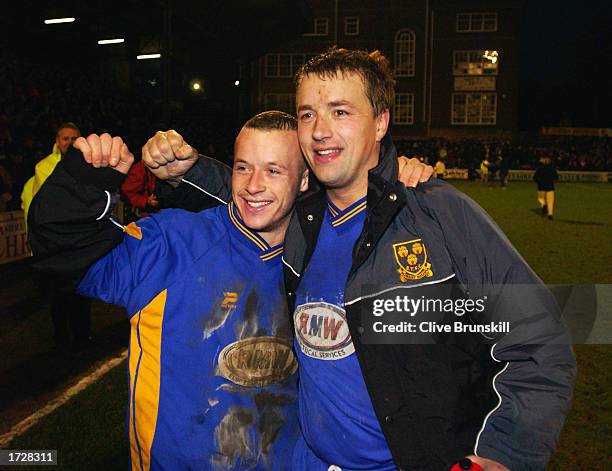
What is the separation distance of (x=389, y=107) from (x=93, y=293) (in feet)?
4.36

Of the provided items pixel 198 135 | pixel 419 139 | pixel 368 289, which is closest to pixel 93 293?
pixel 368 289

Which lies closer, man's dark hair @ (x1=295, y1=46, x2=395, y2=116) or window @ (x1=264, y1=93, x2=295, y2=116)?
man's dark hair @ (x1=295, y1=46, x2=395, y2=116)

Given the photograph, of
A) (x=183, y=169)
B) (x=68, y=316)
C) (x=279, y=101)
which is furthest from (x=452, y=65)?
(x=183, y=169)

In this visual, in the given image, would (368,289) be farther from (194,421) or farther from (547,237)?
(547,237)

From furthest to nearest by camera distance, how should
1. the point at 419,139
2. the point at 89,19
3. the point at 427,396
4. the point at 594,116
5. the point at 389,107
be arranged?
1. the point at 594,116
2. the point at 419,139
3. the point at 89,19
4. the point at 389,107
5. the point at 427,396

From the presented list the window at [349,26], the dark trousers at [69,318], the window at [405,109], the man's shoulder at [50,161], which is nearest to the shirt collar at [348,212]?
the dark trousers at [69,318]

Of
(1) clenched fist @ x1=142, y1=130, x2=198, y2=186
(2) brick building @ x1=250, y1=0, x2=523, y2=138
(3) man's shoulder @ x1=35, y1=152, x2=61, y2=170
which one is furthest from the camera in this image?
(2) brick building @ x1=250, y1=0, x2=523, y2=138

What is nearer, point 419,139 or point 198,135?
point 198,135

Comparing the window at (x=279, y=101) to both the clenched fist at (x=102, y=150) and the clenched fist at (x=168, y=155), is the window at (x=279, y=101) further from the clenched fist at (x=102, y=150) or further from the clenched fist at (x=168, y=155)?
the clenched fist at (x=102, y=150)

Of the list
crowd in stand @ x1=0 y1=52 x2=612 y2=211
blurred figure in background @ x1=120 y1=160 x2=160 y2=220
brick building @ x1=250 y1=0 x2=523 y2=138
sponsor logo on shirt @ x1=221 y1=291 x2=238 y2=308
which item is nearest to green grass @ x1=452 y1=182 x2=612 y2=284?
blurred figure in background @ x1=120 y1=160 x2=160 y2=220

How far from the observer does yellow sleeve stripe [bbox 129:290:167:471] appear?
2.17 m

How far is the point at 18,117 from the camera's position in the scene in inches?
536

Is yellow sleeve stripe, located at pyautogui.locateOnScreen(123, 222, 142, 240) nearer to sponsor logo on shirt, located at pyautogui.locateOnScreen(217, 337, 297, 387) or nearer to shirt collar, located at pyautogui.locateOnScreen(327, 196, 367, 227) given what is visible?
sponsor logo on shirt, located at pyautogui.locateOnScreen(217, 337, 297, 387)

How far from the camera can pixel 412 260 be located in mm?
2006
